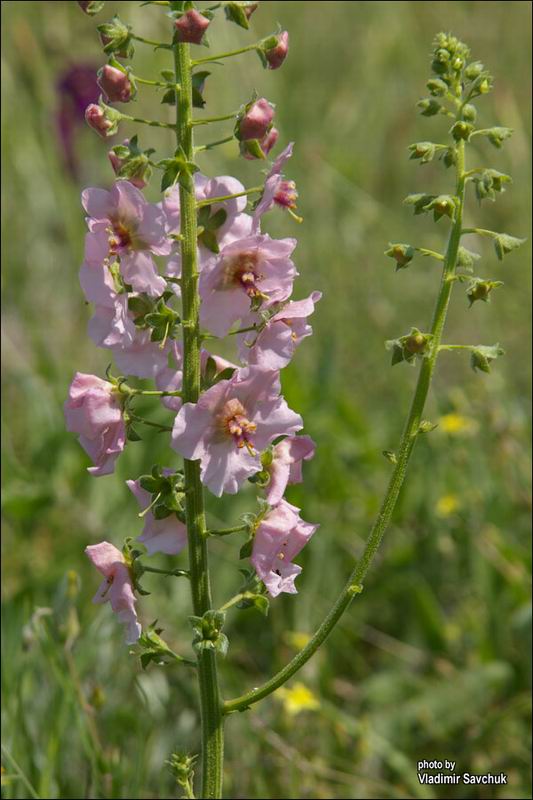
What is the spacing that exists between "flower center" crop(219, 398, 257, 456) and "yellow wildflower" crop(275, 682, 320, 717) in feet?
3.90

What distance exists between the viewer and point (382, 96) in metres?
5.55

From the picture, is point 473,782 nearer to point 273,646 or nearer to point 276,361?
point 273,646

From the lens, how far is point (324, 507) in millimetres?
3443

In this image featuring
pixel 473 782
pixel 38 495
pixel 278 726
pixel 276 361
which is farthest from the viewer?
pixel 38 495

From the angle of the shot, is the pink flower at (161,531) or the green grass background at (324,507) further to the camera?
the green grass background at (324,507)

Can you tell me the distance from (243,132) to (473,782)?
171cm

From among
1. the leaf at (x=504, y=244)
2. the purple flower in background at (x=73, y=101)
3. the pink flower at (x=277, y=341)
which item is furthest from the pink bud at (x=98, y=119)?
the purple flower in background at (x=73, y=101)

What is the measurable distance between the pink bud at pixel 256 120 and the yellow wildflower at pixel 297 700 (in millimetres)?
1466

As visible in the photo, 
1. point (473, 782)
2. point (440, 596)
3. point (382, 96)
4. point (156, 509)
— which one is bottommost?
point (473, 782)

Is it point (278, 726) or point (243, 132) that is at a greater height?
point (243, 132)

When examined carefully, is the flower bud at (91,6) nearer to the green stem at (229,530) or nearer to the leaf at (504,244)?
the leaf at (504,244)

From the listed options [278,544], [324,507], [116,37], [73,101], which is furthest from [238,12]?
[73,101]

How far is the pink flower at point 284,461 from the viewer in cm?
160

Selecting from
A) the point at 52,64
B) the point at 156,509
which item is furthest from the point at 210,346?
the point at 156,509
